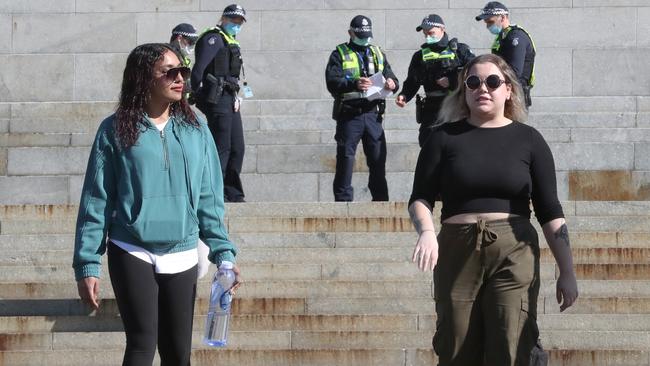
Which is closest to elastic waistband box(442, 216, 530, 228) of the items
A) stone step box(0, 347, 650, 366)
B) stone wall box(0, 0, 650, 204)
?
stone step box(0, 347, 650, 366)

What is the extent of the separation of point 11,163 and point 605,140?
5.28 metres

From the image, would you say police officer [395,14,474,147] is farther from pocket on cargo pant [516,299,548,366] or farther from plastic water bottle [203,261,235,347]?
pocket on cargo pant [516,299,548,366]

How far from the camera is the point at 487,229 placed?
5.39 metres

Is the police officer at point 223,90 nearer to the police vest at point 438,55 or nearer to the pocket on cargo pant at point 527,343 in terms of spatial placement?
the police vest at point 438,55

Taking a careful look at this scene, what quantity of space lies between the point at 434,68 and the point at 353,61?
2.08 feet

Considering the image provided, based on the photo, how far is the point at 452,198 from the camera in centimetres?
548

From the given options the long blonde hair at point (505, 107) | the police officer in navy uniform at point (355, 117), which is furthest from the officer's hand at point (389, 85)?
the long blonde hair at point (505, 107)

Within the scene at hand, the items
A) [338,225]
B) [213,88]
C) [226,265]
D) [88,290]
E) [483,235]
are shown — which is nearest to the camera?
[483,235]

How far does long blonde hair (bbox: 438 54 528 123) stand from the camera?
5621 millimetres

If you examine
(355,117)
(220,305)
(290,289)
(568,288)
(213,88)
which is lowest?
(290,289)

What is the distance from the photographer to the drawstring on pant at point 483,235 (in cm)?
538

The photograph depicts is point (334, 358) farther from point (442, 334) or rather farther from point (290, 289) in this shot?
point (442, 334)

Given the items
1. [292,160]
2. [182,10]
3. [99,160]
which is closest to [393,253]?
[292,160]

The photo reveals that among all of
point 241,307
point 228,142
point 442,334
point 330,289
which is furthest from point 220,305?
point 228,142
